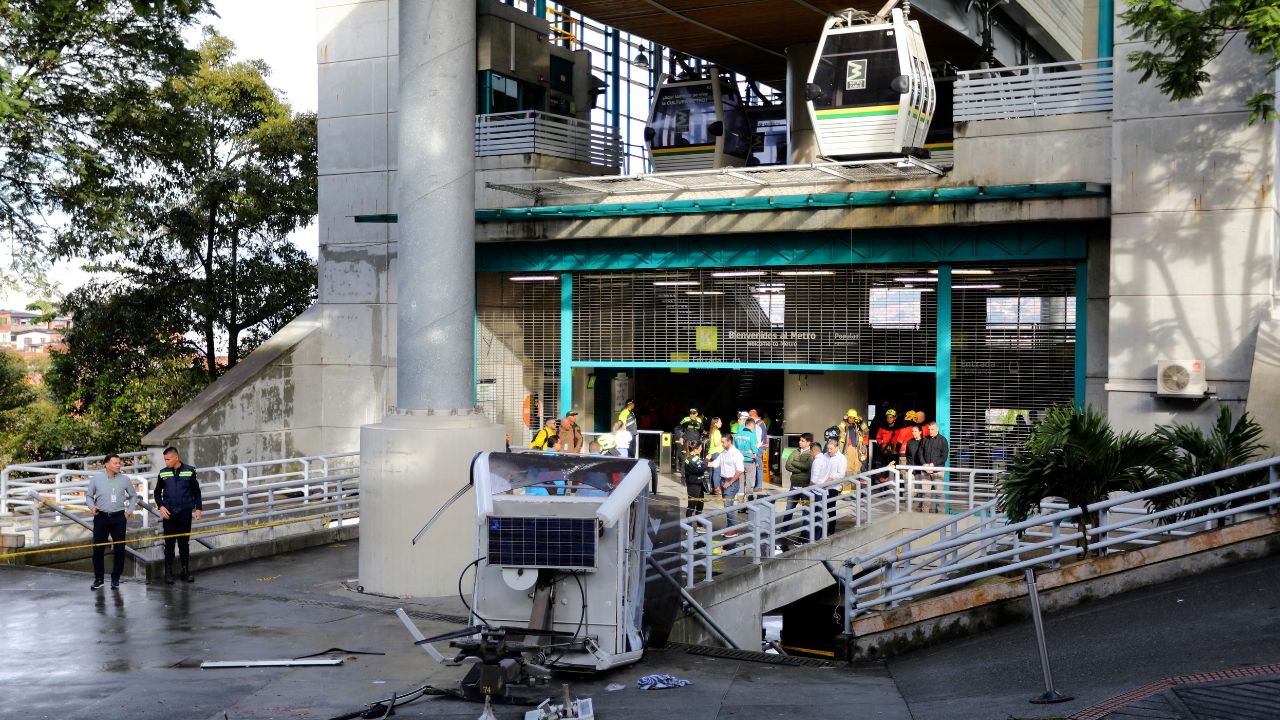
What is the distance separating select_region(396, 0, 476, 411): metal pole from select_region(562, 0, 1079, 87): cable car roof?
10.9m

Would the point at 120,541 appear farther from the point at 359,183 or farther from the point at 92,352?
the point at 92,352

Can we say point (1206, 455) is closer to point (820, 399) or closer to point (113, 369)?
point (820, 399)

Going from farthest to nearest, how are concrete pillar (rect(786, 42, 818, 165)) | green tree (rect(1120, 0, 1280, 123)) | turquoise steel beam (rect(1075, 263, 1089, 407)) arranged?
concrete pillar (rect(786, 42, 818, 165)), turquoise steel beam (rect(1075, 263, 1089, 407)), green tree (rect(1120, 0, 1280, 123))

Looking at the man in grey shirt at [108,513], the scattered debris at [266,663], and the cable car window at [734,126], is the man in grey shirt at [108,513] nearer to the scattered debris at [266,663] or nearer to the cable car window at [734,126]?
the scattered debris at [266,663]

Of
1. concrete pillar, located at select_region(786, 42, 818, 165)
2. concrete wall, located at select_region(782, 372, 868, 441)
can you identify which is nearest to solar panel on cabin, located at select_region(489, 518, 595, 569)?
concrete wall, located at select_region(782, 372, 868, 441)

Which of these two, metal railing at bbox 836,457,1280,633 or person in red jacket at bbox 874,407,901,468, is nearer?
metal railing at bbox 836,457,1280,633

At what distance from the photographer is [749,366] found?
24.7 m

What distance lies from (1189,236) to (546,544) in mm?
13478

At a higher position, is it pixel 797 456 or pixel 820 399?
pixel 820 399

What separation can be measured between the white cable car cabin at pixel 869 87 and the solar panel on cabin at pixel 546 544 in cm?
1381

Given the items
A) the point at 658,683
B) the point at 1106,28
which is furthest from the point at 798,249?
the point at 658,683

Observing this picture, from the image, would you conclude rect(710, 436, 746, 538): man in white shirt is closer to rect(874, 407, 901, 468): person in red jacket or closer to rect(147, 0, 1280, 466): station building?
rect(874, 407, 901, 468): person in red jacket

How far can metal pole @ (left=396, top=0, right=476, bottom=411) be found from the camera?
51.6 feet

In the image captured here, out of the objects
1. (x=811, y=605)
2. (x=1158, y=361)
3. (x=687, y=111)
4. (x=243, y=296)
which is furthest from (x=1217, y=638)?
(x=243, y=296)
